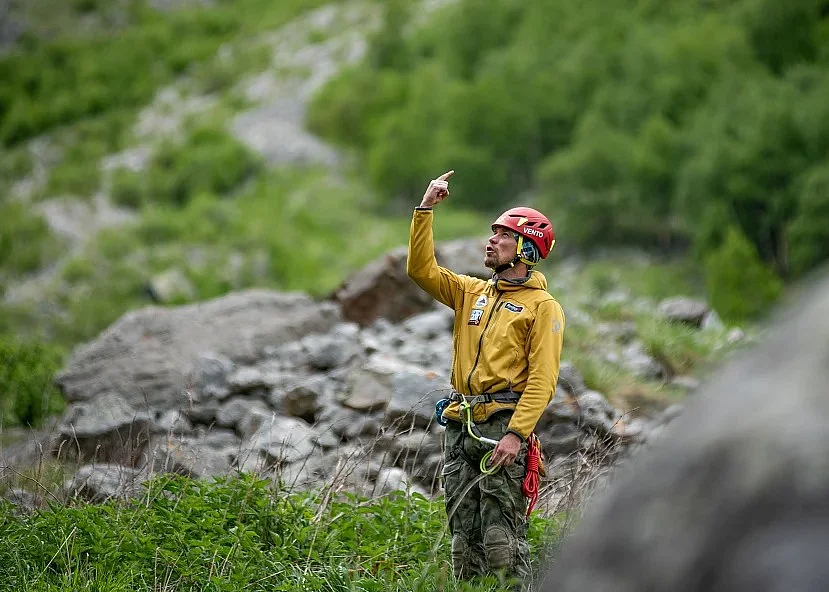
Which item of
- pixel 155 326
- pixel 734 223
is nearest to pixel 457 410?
pixel 155 326

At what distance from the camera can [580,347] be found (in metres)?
11.3

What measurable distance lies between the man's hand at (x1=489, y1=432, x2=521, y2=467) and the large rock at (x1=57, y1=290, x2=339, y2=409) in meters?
6.20

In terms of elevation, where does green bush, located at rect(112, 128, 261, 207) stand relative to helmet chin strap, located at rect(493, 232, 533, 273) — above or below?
below

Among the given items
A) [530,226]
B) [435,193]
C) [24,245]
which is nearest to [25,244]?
[24,245]

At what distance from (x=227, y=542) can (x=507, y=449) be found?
5.06 feet

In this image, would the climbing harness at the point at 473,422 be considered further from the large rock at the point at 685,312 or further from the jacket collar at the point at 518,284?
the large rock at the point at 685,312

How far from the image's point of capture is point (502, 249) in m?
4.69

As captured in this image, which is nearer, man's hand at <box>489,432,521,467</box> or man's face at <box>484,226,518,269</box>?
man's hand at <box>489,432,521,467</box>

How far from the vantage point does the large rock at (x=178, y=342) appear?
35.3ft

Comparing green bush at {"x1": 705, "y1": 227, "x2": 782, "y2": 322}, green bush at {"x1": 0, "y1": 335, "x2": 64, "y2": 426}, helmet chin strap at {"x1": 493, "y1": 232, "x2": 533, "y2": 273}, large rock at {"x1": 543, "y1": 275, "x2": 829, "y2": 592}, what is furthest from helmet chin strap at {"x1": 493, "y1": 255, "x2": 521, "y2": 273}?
green bush at {"x1": 705, "y1": 227, "x2": 782, "y2": 322}

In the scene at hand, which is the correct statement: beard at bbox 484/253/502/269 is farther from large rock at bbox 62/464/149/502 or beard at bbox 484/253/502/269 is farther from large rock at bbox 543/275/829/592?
large rock at bbox 543/275/829/592

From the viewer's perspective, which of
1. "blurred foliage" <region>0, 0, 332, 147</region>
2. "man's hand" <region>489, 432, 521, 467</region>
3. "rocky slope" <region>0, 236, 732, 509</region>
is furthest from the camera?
"blurred foliage" <region>0, 0, 332, 147</region>

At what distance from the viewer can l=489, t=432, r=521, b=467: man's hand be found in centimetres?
434

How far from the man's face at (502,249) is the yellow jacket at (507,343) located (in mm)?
105
